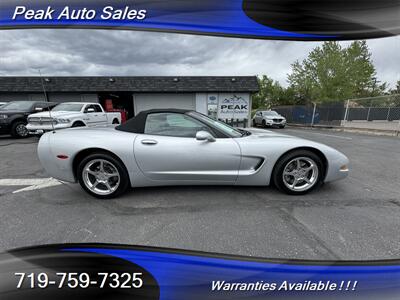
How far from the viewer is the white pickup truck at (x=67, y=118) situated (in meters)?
6.63

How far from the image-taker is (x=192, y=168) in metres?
2.51

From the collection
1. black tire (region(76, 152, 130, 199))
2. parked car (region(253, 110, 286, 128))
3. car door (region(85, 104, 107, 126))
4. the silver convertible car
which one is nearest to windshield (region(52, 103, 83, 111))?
car door (region(85, 104, 107, 126))

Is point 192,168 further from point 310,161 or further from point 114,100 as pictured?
point 114,100

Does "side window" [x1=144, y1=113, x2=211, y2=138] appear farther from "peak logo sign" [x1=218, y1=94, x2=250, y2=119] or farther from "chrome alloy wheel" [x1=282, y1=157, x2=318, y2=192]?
"peak logo sign" [x1=218, y1=94, x2=250, y2=119]

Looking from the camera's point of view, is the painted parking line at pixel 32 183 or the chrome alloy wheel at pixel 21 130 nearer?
the painted parking line at pixel 32 183

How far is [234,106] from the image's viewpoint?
13.6 meters

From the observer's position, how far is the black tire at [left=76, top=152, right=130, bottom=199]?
2.55m

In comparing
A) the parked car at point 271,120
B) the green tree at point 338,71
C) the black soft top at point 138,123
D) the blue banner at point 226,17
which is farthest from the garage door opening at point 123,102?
the green tree at point 338,71

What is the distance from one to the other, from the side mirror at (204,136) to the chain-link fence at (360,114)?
37.8 ft

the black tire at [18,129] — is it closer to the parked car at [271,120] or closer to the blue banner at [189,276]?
the blue banner at [189,276]

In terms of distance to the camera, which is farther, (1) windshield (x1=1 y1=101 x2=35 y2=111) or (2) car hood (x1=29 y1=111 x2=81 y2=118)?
(1) windshield (x1=1 y1=101 x2=35 y2=111)

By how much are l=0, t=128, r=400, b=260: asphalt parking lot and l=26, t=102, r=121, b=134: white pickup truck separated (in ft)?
13.7

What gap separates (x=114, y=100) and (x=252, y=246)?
17.3 m

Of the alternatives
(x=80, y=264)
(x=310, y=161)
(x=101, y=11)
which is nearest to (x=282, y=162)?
(x=310, y=161)
